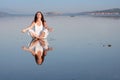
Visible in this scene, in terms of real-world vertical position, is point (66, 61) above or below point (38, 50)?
below

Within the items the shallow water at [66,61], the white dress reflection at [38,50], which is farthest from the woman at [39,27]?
the white dress reflection at [38,50]

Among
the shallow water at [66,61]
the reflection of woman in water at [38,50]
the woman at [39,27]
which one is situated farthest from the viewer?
the woman at [39,27]

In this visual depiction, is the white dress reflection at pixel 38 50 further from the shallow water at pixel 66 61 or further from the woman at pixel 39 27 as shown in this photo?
the woman at pixel 39 27

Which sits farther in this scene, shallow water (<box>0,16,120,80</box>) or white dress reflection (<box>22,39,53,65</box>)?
white dress reflection (<box>22,39,53,65</box>)

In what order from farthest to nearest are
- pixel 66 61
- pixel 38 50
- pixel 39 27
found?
pixel 39 27 → pixel 38 50 → pixel 66 61

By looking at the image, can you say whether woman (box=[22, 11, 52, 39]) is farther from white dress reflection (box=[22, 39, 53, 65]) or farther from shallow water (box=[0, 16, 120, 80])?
white dress reflection (box=[22, 39, 53, 65])

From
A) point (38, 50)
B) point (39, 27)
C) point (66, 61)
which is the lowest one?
point (66, 61)

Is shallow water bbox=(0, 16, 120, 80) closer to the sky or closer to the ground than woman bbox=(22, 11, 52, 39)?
closer to the ground

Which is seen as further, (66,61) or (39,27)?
(39,27)

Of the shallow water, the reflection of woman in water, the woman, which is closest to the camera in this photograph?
the shallow water

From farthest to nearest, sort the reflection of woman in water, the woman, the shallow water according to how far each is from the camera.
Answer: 1. the woman
2. the reflection of woman in water
3. the shallow water

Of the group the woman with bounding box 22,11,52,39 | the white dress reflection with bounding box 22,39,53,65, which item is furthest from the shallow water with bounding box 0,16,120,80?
A: the woman with bounding box 22,11,52,39

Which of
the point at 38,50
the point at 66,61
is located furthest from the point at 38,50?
the point at 66,61

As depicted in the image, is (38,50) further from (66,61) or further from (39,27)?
(39,27)
